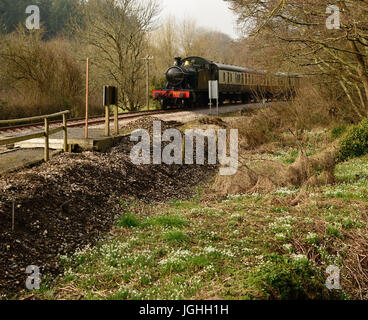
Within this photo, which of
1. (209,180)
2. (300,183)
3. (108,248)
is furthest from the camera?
(209,180)

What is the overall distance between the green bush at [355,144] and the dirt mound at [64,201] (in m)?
6.05

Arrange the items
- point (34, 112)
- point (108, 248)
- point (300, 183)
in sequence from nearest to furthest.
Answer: point (108, 248) → point (300, 183) → point (34, 112)

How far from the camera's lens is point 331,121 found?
19984 mm

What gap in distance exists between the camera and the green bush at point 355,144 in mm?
14695

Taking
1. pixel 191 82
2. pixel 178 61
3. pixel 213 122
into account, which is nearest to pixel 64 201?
pixel 213 122

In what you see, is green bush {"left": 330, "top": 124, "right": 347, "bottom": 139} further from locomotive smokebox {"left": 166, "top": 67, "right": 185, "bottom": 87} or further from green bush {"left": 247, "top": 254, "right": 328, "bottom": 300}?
locomotive smokebox {"left": 166, "top": 67, "right": 185, "bottom": 87}

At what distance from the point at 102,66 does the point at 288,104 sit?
16.6 meters

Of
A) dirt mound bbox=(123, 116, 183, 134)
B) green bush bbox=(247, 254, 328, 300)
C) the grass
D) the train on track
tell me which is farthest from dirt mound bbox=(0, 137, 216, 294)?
the train on track

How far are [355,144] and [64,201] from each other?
10719mm

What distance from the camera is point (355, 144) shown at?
14719 millimetres

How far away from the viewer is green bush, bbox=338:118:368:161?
48.2 ft

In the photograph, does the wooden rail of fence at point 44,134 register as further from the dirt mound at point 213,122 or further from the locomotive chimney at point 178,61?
the locomotive chimney at point 178,61
